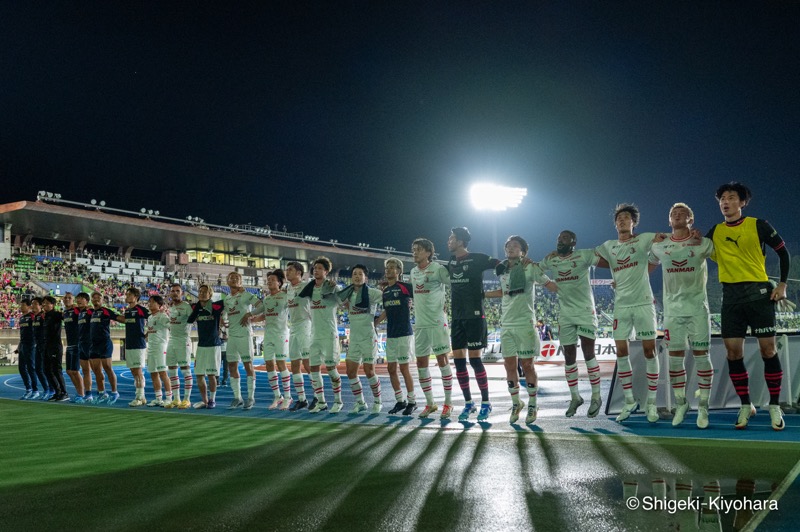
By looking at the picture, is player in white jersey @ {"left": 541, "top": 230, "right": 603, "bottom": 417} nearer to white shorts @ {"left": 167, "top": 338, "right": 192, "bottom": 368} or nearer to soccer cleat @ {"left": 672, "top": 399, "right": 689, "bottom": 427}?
soccer cleat @ {"left": 672, "top": 399, "right": 689, "bottom": 427}

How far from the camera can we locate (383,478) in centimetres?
426

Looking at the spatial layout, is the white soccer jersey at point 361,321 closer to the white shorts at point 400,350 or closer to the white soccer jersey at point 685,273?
the white shorts at point 400,350

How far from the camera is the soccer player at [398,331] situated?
8.62m

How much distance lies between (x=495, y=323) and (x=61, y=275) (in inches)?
1130

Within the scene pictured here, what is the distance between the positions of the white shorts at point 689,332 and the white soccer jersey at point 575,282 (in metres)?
0.99

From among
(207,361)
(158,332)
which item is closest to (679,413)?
(207,361)

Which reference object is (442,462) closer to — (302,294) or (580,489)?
(580,489)

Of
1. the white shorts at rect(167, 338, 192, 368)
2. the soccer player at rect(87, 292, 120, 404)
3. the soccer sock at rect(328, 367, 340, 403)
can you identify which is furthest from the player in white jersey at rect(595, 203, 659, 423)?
the soccer player at rect(87, 292, 120, 404)

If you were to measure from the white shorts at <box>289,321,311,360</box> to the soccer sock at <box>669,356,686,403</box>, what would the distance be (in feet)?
18.1

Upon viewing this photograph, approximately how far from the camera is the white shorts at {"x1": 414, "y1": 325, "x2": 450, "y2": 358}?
820cm

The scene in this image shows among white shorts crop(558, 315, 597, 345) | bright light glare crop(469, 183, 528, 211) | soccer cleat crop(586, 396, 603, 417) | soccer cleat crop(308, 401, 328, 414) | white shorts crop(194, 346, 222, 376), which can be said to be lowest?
soccer cleat crop(308, 401, 328, 414)

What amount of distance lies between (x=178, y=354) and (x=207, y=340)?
1.14 metres

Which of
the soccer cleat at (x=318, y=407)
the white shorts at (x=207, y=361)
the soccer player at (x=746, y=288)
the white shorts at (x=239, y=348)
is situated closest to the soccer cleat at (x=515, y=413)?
the soccer player at (x=746, y=288)

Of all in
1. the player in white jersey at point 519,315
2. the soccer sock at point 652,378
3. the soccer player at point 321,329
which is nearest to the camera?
the soccer sock at point 652,378
